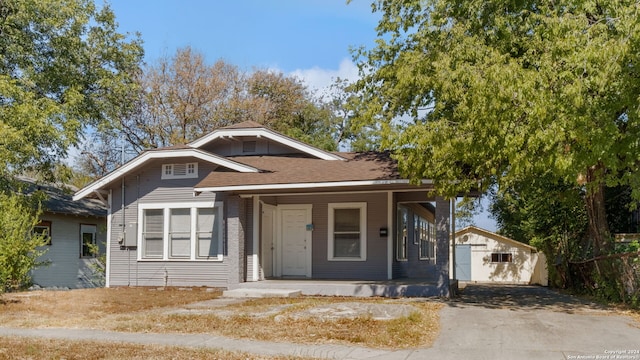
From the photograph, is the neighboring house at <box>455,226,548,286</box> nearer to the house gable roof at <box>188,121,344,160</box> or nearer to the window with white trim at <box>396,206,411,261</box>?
the window with white trim at <box>396,206,411,261</box>

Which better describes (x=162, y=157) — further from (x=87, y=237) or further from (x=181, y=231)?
(x=87, y=237)

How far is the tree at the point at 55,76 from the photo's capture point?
2023 centimetres

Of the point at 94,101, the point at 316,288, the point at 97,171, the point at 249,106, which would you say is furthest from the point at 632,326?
the point at 97,171

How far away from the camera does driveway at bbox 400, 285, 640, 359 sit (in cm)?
884

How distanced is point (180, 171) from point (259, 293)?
215 inches

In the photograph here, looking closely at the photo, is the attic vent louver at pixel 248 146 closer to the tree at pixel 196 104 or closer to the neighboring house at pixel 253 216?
the neighboring house at pixel 253 216

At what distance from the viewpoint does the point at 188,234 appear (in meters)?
19.2

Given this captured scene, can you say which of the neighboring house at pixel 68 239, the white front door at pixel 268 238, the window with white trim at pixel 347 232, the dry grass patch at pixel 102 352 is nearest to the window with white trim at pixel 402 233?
the window with white trim at pixel 347 232

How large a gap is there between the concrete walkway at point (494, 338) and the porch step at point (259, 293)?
14.7 feet

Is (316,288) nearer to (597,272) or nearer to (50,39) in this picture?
(597,272)

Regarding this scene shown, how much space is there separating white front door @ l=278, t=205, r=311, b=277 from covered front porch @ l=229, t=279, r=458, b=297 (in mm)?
1484

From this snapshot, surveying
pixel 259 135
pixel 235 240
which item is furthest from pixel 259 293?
pixel 259 135

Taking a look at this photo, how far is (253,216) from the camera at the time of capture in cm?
1812

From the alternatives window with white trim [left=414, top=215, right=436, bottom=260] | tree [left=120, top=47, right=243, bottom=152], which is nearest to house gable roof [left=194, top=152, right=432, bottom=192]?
window with white trim [left=414, top=215, right=436, bottom=260]
